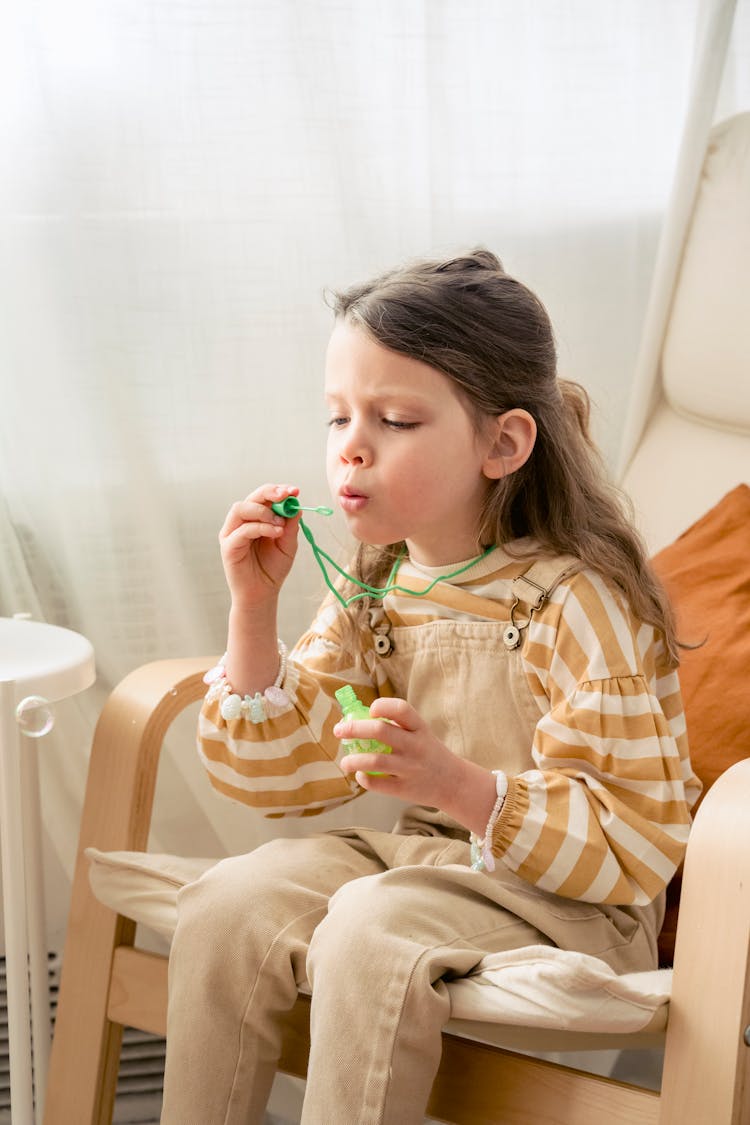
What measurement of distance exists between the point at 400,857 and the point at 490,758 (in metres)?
0.10

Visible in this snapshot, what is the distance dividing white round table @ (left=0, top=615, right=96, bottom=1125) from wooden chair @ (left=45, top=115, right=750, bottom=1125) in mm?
28

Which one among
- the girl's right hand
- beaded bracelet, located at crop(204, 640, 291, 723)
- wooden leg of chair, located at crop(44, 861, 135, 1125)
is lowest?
wooden leg of chair, located at crop(44, 861, 135, 1125)

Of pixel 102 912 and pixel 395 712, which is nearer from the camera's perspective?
pixel 395 712

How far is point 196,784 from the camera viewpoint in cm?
148

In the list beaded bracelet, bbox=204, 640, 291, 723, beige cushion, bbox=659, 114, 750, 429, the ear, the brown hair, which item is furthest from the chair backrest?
beaded bracelet, bbox=204, 640, 291, 723

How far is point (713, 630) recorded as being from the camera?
4.02 ft

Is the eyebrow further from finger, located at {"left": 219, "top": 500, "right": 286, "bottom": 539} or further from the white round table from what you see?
the white round table

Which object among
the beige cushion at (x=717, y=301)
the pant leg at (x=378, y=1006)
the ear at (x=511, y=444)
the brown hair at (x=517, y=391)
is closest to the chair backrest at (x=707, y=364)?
the beige cushion at (x=717, y=301)

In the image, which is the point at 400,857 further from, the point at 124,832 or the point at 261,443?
the point at 261,443

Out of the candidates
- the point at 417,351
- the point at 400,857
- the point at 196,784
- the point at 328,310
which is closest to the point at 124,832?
the point at 400,857

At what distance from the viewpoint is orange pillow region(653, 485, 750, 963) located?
117 cm

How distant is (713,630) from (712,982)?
430 mm

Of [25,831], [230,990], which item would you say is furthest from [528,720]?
[25,831]

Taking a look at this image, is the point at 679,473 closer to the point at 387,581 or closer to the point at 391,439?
the point at 387,581
